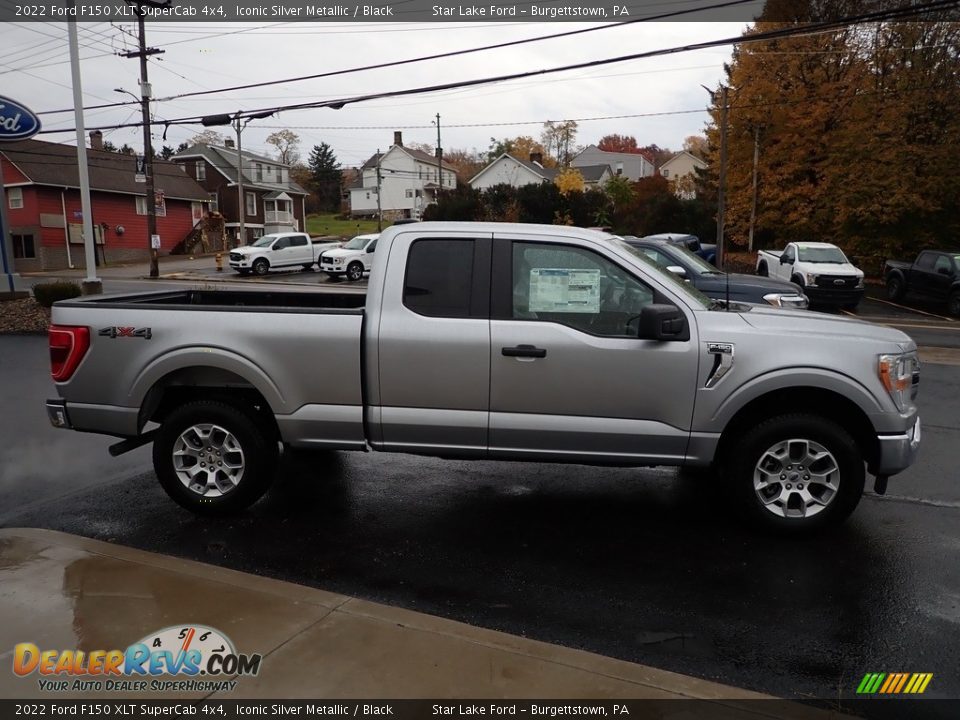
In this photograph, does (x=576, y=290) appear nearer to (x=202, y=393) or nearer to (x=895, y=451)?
(x=895, y=451)

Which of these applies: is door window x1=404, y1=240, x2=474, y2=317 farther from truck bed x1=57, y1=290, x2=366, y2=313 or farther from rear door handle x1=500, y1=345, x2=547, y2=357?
truck bed x1=57, y1=290, x2=366, y2=313

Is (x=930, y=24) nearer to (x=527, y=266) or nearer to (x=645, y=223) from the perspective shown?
(x=645, y=223)

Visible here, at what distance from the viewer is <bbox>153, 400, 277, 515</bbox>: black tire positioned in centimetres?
495

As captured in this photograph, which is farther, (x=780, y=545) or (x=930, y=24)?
(x=930, y=24)

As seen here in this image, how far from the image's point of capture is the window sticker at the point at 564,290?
15.5 ft

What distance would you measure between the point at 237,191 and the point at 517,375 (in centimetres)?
5958

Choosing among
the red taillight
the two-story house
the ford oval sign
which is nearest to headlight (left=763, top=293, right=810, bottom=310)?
the red taillight

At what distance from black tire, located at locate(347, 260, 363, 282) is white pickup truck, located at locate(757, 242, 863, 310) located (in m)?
16.8

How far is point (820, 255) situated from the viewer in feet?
68.8

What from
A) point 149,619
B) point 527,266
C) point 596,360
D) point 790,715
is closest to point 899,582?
point 790,715

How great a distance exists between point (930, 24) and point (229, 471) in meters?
30.6

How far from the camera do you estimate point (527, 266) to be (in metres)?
4.78

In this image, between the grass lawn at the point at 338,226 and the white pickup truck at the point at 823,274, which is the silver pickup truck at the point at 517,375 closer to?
the white pickup truck at the point at 823,274

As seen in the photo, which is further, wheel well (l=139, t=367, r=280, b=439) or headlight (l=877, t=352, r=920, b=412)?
wheel well (l=139, t=367, r=280, b=439)
